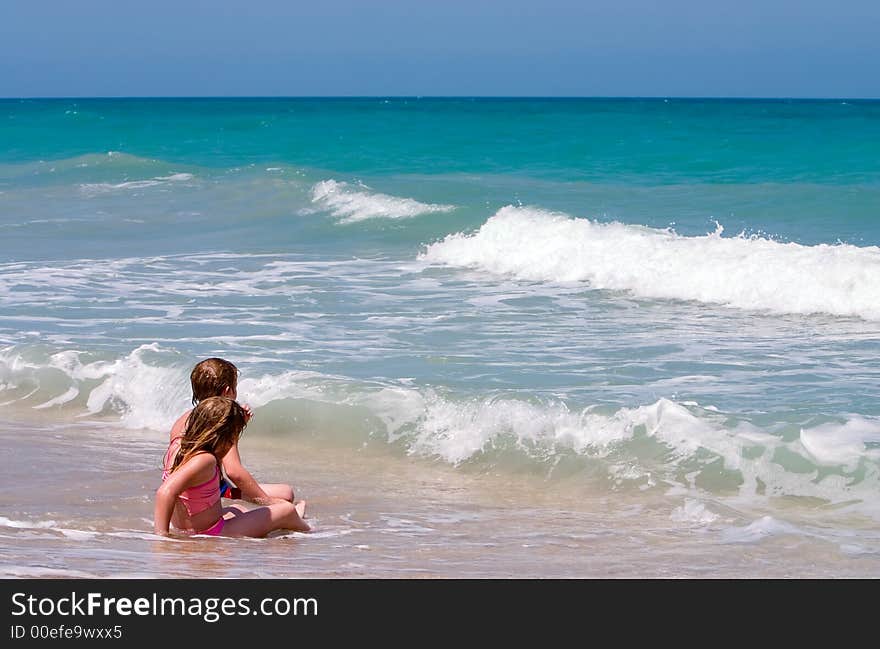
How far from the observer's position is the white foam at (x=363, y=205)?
22469 mm

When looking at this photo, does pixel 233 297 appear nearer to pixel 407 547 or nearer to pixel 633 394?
pixel 633 394

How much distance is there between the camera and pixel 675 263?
52.4 ft

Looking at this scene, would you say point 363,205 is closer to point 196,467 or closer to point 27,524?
point 27,524

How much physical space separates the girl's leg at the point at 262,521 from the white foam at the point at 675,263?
8780 millimetres

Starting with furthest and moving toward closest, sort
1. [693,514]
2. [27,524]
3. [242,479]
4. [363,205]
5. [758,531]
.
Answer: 1. [363,205]
2. [693,514]
3. [758,531]
4. [27,524]
5. [242,479]

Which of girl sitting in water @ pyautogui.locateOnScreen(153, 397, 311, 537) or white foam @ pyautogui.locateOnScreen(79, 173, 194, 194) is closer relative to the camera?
girl sitting in water @ pyautogui.locateOnScreen(153, 397, 311, 537)

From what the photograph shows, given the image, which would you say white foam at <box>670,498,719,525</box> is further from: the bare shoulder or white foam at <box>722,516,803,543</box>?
the bare shoulder

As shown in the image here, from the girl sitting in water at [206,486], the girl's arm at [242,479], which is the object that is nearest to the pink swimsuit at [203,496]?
the girl sitting in water at [206,486]

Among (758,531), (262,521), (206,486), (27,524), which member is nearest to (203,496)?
(206,486)

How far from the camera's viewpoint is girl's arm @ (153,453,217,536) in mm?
5707

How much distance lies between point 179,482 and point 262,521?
52cm

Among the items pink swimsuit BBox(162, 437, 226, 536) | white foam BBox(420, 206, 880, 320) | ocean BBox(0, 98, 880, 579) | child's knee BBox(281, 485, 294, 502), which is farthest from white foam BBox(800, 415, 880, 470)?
white foam BBox(420, 206, 880, 320)

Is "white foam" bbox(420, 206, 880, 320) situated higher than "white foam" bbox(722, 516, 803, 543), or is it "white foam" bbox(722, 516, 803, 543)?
"white foam" bbox(420, 206, 880, 320)

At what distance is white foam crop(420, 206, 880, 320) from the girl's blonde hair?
9213 mm
